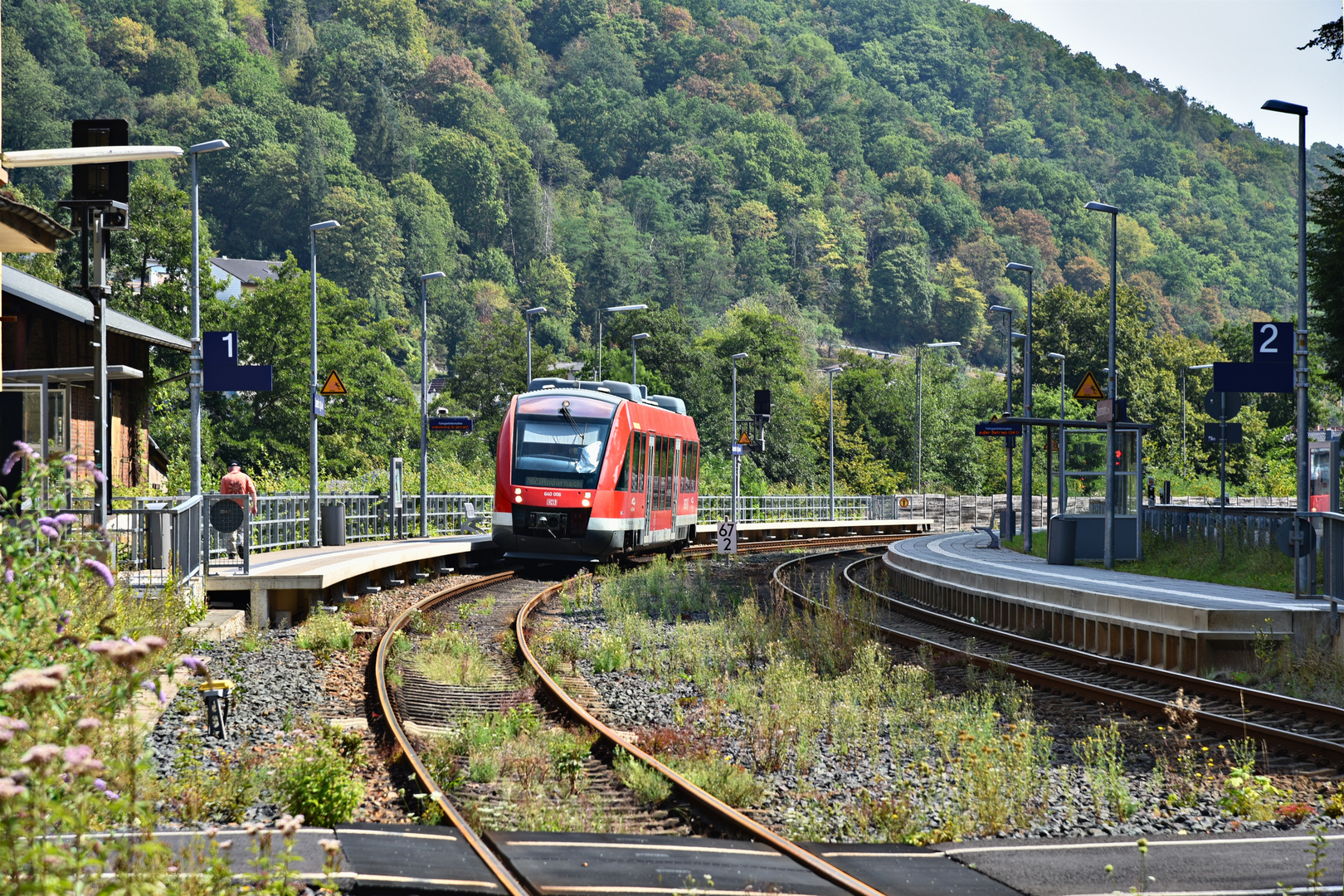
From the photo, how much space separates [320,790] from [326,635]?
7829 mm

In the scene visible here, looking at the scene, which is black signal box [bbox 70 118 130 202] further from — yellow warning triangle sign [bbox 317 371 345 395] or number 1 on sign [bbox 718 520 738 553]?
number 1 on sign [bbox 718 520 738 553]

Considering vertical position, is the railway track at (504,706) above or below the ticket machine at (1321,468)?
below

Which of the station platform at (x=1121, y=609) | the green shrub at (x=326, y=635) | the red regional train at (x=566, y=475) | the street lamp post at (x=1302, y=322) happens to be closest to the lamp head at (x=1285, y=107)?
the street lamp post at (x=1302, y=322)

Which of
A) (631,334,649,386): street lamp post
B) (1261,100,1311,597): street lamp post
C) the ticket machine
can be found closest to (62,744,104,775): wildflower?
(1261,100,1311,597): street lamp post

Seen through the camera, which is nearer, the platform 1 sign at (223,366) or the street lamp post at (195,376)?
the platform 1 sign at (223,366)

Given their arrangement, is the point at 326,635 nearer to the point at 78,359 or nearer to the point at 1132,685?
the point at 1132,685

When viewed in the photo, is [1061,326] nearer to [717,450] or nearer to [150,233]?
[717,450]

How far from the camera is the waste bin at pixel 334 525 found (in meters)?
26.9

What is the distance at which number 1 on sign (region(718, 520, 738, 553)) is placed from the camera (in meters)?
28.1

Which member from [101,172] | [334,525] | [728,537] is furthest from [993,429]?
[101,172]

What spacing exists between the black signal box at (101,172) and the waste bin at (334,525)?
12942 mm

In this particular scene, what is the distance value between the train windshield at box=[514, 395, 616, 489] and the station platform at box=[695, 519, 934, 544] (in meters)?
16.9

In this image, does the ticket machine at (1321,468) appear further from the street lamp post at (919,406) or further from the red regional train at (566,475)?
the red regional train at (566,475)

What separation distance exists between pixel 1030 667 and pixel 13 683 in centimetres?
1279
